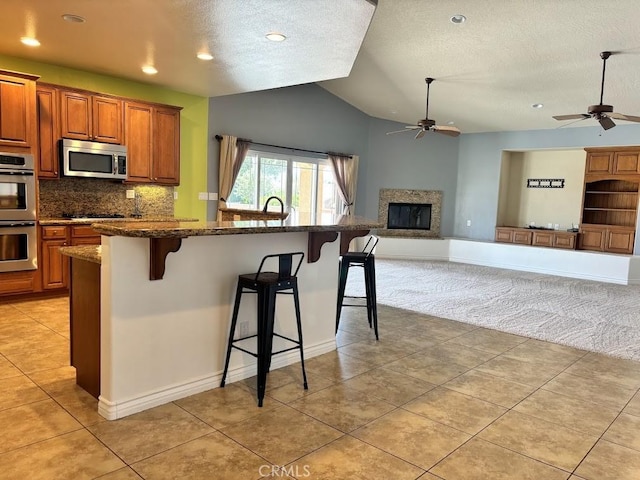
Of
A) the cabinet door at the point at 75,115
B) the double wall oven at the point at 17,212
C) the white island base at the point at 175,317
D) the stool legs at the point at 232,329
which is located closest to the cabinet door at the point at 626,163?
the white island base at the point at 175,317

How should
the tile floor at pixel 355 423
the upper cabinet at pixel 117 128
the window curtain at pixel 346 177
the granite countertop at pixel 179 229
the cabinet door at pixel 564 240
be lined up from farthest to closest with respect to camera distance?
the window curtain at pixel 346 177
the cabinet door at pixel 564 240
the upper cabinet at pixel 117 128
the granite countertop at pixel 179 229
the tile floor at pixel 355 423

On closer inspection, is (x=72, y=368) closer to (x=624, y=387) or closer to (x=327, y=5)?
(x=327, y=5)

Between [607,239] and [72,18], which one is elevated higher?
[72,18]

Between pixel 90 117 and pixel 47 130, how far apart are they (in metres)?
0.51

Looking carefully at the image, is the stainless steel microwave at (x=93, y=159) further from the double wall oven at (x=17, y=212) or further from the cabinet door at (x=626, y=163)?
the cabinet door at (x=626, y=163)

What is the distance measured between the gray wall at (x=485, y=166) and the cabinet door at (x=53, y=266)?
27.1 ft

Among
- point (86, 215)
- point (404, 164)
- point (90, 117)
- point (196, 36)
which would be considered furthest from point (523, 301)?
point (90, 117)

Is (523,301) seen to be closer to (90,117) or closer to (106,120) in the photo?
(106,120)

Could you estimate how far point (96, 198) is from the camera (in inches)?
233

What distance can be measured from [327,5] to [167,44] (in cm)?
189

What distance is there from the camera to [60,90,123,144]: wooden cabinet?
208 inches

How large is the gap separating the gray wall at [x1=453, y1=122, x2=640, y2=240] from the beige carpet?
1.62 meters

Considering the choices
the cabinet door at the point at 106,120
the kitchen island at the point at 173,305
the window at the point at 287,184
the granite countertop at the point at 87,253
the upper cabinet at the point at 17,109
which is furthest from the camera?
the window at the point at 287,184

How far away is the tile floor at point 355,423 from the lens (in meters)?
2.19
